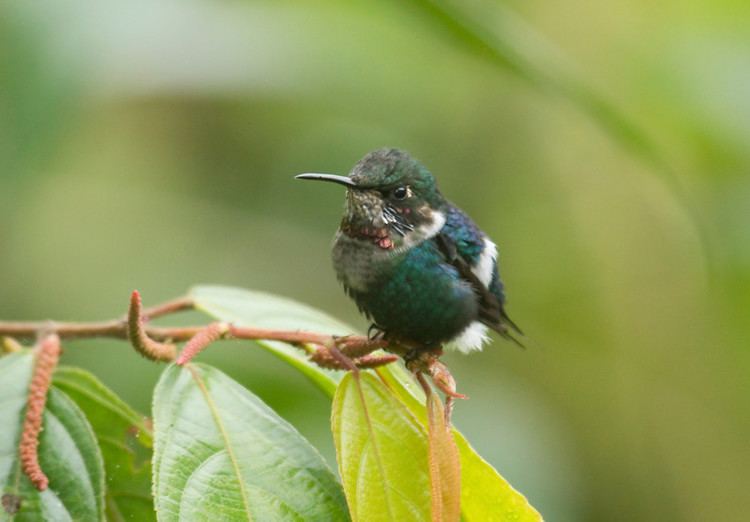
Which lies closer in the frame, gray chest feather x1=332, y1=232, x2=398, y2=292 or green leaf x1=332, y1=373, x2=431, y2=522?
green leaf x1=332, y1=373, x2=431, y2=522

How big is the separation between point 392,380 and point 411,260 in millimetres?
268

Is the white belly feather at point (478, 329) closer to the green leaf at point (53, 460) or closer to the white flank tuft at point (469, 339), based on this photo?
the white flank tuft at point (469, 339)

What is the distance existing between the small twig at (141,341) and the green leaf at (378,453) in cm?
35

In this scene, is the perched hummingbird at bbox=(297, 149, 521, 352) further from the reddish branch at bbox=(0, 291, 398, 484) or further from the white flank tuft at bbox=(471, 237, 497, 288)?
the reddish branch at bbox=(0, 291, 398, 484)

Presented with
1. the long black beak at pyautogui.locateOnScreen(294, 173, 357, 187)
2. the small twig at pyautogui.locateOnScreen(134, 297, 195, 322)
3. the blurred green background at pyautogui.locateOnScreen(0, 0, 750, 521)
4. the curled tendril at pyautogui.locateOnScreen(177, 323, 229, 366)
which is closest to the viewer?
the curled tendril at pyautogui.locateOnScreen(177, 323, 229, 366)

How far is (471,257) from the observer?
2.07 m

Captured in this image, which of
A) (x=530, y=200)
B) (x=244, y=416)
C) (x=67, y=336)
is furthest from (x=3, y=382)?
(x=530, y=200)

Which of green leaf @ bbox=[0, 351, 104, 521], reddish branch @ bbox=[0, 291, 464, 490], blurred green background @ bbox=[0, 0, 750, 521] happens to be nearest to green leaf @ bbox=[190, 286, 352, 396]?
reddish branch @ bbox=[0, 291, 464, 490]

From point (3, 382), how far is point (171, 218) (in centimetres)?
350

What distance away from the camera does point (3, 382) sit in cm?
178

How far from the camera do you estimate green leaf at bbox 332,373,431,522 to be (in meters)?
1.60

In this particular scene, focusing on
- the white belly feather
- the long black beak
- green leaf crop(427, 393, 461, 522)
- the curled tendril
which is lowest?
the curled tendril

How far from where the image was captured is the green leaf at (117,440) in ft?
6.35

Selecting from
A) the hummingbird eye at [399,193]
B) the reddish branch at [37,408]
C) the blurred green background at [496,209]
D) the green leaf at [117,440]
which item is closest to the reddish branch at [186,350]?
the reddish branch at [37,408]
